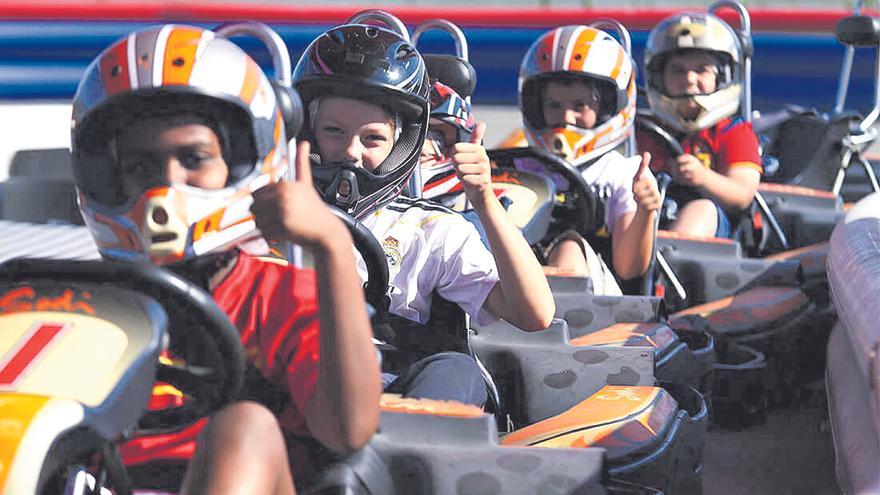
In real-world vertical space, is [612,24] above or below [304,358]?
below

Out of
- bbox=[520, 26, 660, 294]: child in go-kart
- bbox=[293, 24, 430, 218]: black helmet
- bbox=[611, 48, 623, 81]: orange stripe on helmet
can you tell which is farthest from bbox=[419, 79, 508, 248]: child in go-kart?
bbox=[293, 24, 430, 218]: black helmet

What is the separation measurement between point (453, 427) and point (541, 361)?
68 cm

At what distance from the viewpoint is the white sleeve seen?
2.13 m

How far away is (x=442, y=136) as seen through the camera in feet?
10.2

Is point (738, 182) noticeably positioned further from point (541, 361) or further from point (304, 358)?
point (304, 358)

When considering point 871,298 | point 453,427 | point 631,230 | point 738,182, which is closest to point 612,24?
point 738,182

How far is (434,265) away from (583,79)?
1.41m

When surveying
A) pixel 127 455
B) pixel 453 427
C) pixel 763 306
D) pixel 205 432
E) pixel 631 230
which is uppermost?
pixel 205 432

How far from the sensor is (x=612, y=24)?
410cm

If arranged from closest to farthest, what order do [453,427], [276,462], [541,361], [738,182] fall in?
[276,462], [453,427], [541,361], [738,182]

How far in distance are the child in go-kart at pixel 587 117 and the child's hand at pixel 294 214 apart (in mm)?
1821

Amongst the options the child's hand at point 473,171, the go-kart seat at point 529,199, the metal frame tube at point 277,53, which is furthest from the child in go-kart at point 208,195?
the go-kart seat at point 529,199

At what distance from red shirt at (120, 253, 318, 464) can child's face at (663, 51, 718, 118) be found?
268 centimetres

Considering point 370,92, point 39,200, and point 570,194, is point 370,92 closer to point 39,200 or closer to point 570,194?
point 570,194
